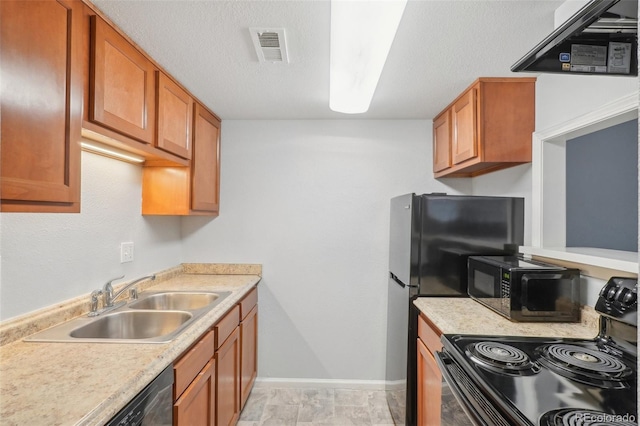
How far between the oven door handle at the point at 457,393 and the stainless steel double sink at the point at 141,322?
3.61 feet

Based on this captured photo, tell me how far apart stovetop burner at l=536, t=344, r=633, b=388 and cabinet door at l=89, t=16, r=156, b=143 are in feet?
6.39

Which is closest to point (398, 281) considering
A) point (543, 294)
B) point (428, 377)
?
point (428, 377)

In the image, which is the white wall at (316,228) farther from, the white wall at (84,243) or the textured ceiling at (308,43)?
the white wall at (84,243)

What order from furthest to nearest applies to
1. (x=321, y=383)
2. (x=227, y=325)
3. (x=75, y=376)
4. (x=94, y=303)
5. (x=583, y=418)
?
(x=321, y=383) → (x=227, y=325) → (x=94, y=303) → (x=75, y=376) → (x=583, y=418)

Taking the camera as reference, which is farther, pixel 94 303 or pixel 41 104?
pixel 94 303

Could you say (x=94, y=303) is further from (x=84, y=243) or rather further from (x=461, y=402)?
(x=461, y=402)

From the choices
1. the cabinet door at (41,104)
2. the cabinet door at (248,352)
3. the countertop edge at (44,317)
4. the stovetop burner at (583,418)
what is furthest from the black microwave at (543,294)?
the countertop edge at (44,317)

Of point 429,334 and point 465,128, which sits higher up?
point 465,128

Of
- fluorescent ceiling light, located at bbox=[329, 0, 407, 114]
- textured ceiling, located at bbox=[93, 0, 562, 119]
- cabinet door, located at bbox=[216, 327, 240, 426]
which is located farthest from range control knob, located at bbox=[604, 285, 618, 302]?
cabinet door, located at bbox=[216, 327, 240, 426]

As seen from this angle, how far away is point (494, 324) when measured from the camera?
155cm

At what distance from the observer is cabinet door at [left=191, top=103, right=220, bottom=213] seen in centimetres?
231

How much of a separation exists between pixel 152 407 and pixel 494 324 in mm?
1475

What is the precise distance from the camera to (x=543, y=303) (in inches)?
61.1

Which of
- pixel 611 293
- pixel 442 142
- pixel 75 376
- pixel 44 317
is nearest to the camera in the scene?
pixel 75 376
